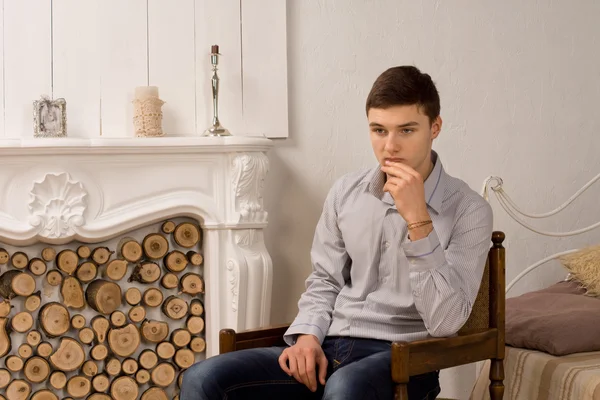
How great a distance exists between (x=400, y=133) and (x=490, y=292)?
556 mm

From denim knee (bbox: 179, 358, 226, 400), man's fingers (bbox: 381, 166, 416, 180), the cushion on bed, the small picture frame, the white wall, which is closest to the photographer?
denim knee (bbox: 179, 358, 226, 400)

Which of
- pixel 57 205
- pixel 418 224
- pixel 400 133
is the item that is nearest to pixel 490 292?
pixel 418 224

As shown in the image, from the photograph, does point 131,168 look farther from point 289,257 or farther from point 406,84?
point 406,84

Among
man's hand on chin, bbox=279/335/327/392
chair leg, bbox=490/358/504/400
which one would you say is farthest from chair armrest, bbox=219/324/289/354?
chair leg, bbox=490/358/504/400

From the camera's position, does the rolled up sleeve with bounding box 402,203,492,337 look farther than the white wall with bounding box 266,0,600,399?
No

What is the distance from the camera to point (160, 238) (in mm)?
2994

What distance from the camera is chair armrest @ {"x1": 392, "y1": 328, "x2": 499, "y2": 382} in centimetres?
191

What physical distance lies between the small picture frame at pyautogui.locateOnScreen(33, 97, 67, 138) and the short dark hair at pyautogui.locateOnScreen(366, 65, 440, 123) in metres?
1.24

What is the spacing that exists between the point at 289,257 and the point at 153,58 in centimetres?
92

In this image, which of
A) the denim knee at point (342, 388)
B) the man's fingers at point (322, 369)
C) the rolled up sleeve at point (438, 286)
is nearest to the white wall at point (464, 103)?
the man's fingers at point (322, 369)

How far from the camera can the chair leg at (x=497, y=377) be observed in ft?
7.43

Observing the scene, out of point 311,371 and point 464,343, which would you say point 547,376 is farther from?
point 311,371

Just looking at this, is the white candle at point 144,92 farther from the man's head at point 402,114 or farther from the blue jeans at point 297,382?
the blue jeans at point 297,382

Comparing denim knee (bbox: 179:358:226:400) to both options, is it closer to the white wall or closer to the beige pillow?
the white wall
